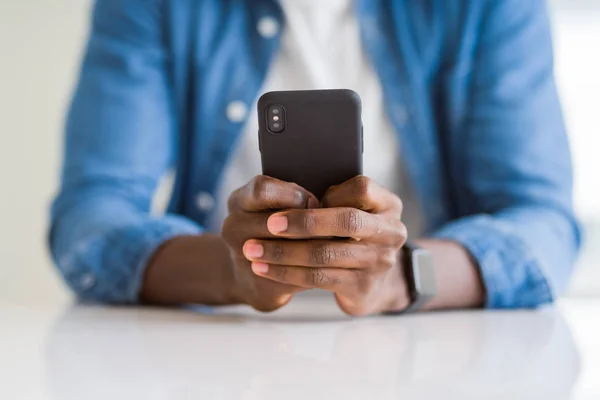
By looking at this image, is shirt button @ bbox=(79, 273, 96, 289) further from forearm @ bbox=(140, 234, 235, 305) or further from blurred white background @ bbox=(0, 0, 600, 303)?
blurred white background @ bbox=(0, 0, 600, 303)

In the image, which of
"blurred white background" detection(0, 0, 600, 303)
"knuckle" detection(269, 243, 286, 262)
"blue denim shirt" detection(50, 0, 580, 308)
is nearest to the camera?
"knuckle" detection(269, 243, 286, 262)

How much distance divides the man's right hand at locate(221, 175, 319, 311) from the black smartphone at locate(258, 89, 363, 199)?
0.03m

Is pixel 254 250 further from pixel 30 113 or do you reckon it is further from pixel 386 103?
pixel 30 113

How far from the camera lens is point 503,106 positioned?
95cm

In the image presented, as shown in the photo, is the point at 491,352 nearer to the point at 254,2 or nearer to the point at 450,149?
the point at 450,149

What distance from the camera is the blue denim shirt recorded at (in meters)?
0.92

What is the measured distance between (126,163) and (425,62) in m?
0.46

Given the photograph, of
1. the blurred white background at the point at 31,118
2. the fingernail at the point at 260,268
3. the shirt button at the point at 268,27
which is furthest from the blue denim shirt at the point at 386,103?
the blurred white background at the point at 31,118

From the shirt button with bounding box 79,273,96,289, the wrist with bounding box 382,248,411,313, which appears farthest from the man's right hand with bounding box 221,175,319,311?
the shirt button with bounding box 79,273,96,289

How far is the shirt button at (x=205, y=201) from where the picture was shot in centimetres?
103

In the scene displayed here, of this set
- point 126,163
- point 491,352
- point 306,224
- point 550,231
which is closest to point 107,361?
point 306,224

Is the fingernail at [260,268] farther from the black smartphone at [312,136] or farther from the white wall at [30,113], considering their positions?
the white wall at [30,113]

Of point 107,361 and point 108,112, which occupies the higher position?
point 108,112

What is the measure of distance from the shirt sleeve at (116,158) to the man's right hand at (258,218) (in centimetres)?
19
